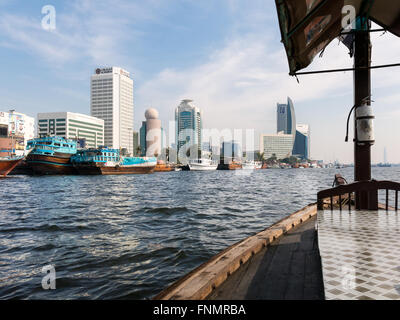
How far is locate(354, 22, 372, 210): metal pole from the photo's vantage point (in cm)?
581

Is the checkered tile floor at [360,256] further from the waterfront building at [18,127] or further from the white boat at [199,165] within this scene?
the waterfront building at [18,127]

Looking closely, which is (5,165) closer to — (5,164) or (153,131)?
(5,164)

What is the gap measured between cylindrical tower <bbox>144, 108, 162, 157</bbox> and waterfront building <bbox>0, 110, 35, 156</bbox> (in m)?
74.7

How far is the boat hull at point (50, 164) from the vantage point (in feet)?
187

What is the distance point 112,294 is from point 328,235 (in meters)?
3.90

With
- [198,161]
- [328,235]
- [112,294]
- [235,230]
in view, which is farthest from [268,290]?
[198,161]

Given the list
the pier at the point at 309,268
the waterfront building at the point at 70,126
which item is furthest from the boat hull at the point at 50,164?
the waterfront building at the point at 70,126

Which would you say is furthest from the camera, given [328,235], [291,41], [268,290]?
[328,235]

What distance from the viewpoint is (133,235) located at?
30.0 ft

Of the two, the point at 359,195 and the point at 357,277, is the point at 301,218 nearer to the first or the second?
the point at 359,195

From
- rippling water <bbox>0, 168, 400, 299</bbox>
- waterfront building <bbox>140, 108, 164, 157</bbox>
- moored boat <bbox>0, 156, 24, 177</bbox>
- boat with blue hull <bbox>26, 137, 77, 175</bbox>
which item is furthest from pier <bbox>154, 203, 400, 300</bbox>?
waterfront building <bbox>140, 108, 164, 157</bbox>

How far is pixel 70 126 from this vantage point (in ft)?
418

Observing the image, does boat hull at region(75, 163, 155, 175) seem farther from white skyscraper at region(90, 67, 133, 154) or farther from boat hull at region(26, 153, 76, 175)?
white skyscraper at region(90, 67, 133, 154)
